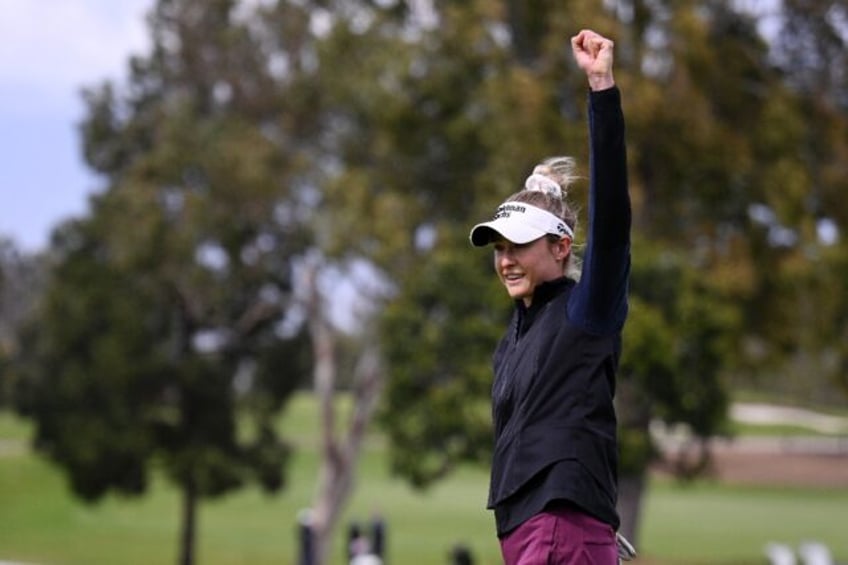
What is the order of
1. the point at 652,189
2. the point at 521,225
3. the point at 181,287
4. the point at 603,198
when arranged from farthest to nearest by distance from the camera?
the point at 181,287
the point at 652,189
the point at 521,225
the point at 603,198

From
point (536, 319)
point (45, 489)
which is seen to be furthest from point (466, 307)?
point (45, 489)

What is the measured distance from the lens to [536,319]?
3.97 m

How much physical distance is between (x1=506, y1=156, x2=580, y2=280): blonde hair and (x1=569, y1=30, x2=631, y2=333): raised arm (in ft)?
0.70

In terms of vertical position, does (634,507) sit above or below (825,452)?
below

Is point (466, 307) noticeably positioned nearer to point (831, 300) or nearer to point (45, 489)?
point (831, 300)

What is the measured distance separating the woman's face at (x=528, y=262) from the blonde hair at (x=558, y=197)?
6 cm

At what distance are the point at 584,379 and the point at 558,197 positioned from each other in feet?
1.59

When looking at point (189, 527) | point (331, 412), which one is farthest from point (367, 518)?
point (189, 527)

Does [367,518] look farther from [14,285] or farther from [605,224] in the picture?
[605,224]

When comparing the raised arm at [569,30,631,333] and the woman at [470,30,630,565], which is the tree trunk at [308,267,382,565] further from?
the raised arm at [569,30,631,333]

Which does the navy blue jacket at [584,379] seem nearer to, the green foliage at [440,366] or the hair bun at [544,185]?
the hair bun at [544,185]

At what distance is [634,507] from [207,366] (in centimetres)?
1113

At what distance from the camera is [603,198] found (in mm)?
3736

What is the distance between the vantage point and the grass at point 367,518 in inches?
1373
